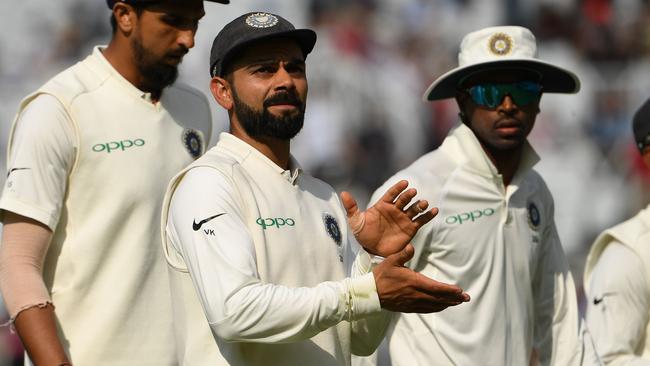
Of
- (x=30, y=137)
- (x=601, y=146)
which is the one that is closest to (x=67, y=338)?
(x=30, y=137)

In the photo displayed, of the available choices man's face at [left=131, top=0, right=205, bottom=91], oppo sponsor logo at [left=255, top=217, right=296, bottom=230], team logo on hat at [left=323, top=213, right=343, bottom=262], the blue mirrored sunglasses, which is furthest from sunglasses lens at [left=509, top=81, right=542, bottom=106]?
oppo sponsor logo at [left=255, top=217, right=296, bottom=230]

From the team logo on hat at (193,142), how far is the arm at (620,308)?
85.5 inches

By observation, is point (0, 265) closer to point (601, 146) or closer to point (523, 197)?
point (523, 197)

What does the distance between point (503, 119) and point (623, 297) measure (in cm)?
105

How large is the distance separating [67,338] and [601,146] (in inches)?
386

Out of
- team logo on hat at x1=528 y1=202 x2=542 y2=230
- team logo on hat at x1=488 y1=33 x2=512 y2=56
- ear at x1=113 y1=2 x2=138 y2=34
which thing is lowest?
team logo on hat at x1=528 y1=202 x2=542 y2=230

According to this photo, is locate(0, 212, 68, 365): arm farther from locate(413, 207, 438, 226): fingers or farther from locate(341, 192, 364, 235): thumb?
locate(413, 207, 438, 226): fingers

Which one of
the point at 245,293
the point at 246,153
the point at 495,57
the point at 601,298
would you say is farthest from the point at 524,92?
the point at 245,293

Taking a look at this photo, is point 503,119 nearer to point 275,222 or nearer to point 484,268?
point 484,268

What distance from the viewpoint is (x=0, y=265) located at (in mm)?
5141

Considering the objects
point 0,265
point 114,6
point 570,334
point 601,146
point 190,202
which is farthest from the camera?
point 601,146

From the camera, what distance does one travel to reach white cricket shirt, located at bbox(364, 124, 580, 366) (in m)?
6.04

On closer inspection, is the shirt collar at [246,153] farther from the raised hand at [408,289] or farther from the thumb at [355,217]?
the raised hand at [408,289]

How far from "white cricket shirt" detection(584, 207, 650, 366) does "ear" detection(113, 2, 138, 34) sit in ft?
8.66
